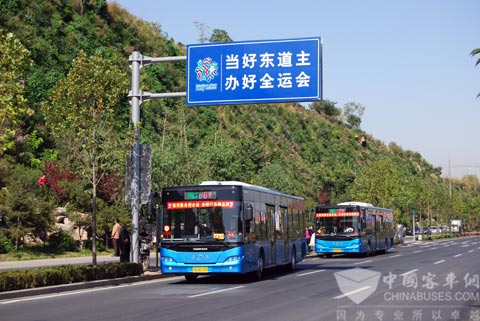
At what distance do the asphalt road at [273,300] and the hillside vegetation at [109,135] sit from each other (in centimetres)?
437

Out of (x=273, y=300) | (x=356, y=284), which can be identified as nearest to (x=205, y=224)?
(x=356, y=284)

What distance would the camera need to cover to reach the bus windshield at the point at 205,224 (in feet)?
71.6

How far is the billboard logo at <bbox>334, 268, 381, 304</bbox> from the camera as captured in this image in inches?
682

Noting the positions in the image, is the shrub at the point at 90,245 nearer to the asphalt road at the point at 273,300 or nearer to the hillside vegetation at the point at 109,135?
the hillside vegetation at the point at 109,135

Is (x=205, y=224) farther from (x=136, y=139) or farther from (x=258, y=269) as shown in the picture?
(x=136, y=139)

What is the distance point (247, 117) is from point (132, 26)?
16.9 m

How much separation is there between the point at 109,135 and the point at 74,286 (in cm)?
556

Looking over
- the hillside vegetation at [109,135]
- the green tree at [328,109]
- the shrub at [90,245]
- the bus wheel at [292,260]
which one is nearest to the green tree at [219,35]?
the hillside vegetation at [109,135]

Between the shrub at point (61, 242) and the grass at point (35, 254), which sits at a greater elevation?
the shrub at point (61, 242)

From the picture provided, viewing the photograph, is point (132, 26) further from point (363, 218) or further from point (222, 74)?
point (222, 74)

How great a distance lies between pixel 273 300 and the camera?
16703mm

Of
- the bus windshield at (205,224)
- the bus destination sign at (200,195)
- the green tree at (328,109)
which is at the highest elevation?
the green tree at (328,109)

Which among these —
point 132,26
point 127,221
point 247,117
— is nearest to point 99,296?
point 127,221

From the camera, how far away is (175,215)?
22.4 m
